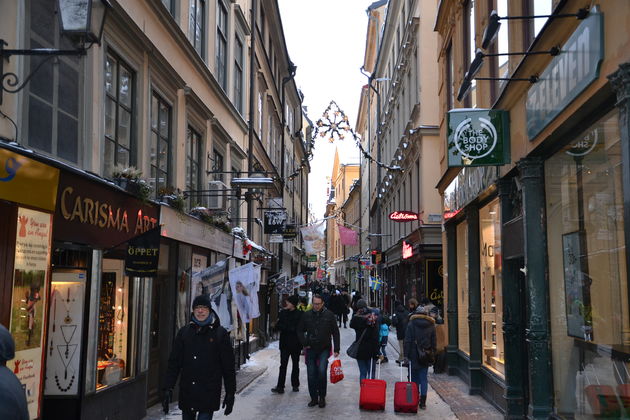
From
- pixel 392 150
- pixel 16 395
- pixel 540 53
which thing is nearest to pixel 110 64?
pixel 540 53

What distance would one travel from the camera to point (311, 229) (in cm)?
3069

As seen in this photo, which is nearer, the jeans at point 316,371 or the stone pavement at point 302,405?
the stone pavement at point 302,405

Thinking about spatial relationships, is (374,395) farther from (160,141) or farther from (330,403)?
(160,141)

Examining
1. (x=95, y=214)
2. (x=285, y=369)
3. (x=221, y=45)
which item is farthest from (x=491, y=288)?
(x=221, y=45)

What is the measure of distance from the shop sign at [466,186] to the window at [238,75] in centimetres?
694

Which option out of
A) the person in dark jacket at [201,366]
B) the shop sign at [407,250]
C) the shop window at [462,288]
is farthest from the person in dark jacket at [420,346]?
the shop sign at [407,250]

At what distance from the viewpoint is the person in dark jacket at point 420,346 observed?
35.9 feet

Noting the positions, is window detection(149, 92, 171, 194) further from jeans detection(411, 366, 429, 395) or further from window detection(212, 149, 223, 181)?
jeans detection(411, 366, 429, 395)

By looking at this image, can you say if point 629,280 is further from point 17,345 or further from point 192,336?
point 17,345

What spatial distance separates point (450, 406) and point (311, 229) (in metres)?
19.8

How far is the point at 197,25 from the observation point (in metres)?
14.3

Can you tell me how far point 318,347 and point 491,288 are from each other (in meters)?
3.36

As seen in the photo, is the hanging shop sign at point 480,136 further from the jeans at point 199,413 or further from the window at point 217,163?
the window at point 217,163

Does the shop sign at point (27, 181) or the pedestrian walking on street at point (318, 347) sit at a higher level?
the shop sign at point (27, 181)
